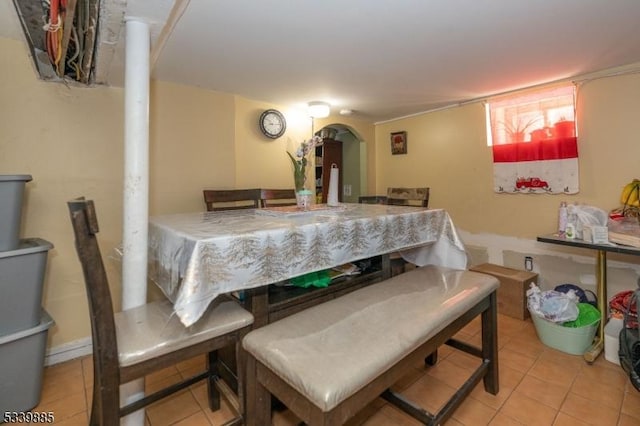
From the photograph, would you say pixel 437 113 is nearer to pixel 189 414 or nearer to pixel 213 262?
pixel 213 262

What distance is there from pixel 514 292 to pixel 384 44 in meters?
2.28

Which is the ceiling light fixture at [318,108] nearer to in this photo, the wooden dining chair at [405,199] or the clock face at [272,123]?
the clock face at [272,123]

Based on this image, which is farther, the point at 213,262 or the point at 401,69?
the point at 401,69

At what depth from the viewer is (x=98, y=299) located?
916 millimetres

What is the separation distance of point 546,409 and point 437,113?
2941 mm

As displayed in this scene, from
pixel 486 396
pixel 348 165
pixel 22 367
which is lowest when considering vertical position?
pixel 486 396

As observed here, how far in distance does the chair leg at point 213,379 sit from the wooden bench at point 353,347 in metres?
0.44

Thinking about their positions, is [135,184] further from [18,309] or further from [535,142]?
[535,142]

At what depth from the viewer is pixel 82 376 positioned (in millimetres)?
1881

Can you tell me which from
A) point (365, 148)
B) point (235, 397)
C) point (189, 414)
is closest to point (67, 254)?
point (189, 414)

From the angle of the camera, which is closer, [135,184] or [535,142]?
[135,184]

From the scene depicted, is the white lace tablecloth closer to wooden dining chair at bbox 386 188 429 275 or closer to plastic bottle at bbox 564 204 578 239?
wooden dining chair at bbox 386 188 429 275

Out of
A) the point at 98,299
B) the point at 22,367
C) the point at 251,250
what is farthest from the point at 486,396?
the point at 22,367

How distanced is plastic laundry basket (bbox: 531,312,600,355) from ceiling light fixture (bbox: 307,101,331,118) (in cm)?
261
